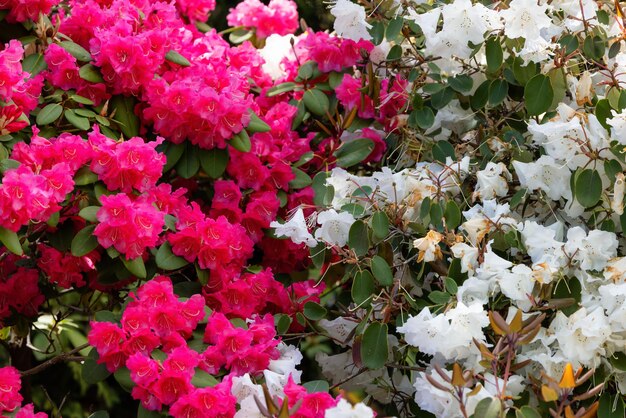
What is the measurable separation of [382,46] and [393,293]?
735 millimetres

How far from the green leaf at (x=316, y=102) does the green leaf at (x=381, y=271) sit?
0.56m

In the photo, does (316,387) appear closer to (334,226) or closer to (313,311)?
(313,311)

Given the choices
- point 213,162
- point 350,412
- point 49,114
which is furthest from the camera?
point 213,162

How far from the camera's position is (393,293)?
174 centimetres

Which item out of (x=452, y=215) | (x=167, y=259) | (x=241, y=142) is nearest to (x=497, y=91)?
(x=452, y=215)

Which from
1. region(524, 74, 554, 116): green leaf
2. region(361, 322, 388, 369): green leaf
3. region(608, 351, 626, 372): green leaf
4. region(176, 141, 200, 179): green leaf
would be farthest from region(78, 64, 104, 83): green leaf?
region(608, 351, 626, 372): green leaf

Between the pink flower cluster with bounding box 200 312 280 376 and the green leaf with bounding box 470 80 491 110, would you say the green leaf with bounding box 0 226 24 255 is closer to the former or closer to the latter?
the pink flower cluster with bounding box 200 312 280 376

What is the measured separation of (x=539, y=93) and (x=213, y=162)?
0.69 meters

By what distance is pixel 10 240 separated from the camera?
157 centimetres

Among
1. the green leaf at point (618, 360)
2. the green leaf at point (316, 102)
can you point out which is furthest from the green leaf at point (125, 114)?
the green leaf at point (618, 360)

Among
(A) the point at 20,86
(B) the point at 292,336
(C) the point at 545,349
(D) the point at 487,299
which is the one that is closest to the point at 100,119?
(A) the point at 20,86

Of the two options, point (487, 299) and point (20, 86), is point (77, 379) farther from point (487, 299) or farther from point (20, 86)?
point (487, 299)

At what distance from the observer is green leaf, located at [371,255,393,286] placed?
1.75 metres

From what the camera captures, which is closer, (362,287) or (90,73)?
(362,287)
